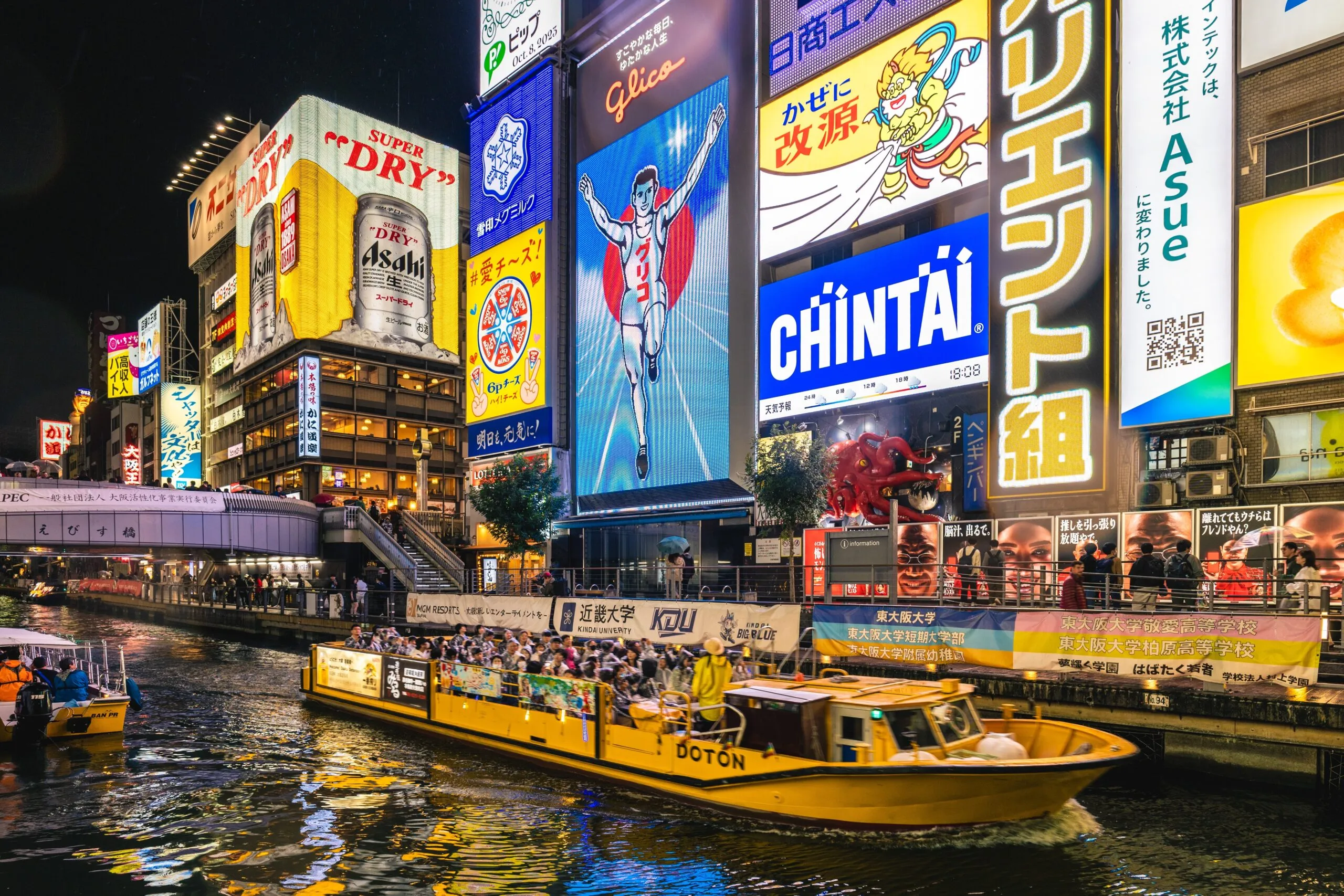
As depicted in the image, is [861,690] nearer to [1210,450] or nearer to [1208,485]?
[1208,485]

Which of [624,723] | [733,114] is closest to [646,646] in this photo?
[624,723]

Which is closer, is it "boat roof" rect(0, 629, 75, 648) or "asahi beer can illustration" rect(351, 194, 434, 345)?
"boat roof" rect(0, 629, 75, 648)

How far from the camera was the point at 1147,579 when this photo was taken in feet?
68.0

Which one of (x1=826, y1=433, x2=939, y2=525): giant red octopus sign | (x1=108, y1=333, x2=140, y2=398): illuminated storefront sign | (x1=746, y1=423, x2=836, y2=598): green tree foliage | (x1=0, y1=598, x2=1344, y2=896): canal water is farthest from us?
(x1=108, y1=333, x2=140, y2=398): illuminated storefront sign

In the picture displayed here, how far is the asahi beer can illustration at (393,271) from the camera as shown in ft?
288

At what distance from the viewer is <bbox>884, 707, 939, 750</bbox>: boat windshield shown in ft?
43.0

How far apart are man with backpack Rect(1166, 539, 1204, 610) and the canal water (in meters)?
4.67

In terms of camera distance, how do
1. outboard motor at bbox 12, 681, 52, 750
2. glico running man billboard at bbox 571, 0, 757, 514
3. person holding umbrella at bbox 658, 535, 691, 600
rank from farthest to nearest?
glico running man billboard at bbox 571, 0, 757, 514 → person holding umbrella at bbox 658, 535, 691, 600 → outboard motor at bbox 12, 681, 52, 750

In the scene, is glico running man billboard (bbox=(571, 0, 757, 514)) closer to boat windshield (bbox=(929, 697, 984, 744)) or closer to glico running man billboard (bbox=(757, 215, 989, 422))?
glico running man billboard (bbox=(757, 215, 989, 422))

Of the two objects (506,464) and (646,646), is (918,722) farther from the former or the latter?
(506,464)

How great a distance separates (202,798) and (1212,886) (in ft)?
52.8

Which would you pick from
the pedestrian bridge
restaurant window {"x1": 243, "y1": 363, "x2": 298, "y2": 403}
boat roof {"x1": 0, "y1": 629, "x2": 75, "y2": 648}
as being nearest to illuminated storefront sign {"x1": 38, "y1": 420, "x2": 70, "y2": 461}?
restaurant window {"x1": 243, "y1": 363, "x2": 298, "y2": 403}

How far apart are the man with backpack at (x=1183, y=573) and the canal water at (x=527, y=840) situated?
467 cm

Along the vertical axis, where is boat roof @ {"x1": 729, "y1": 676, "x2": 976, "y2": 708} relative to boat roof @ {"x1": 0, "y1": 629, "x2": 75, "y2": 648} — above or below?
above
